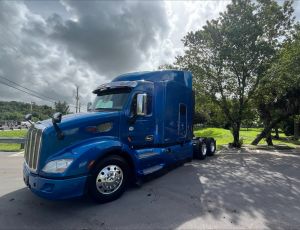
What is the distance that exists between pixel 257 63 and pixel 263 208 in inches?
467

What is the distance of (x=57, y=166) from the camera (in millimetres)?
4426

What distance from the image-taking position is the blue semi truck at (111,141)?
14.8ft

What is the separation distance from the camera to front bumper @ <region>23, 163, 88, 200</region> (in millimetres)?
4328

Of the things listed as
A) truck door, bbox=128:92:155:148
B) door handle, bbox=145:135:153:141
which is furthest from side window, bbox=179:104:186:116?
door handle, bbox=145:135:153:141

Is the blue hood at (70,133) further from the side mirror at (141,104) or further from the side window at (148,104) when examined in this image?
the side mirror at (141,104)

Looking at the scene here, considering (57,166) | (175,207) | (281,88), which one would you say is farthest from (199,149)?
(281,88)

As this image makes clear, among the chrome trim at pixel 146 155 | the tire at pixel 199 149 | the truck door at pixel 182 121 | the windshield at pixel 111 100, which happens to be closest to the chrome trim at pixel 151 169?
the chrome trim at pixel 146 155

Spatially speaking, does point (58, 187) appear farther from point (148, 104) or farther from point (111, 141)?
point (148, 104)

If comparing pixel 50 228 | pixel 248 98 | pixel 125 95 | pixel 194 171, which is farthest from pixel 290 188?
pixel 248 98

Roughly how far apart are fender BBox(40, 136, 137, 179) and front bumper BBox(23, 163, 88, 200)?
0.09 m

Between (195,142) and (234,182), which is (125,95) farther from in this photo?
(195,142)

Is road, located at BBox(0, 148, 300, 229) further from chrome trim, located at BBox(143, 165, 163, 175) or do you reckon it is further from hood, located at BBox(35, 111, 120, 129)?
hood, located at BBox(35, 111, 120, 129)

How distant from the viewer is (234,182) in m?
6.64

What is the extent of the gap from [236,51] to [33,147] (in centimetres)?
1276
